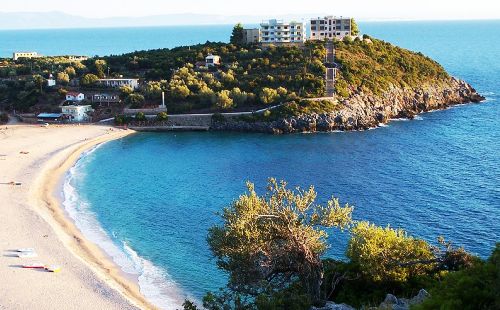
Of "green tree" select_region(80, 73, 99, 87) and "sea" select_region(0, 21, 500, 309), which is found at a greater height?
"green tree" select_region(80, 73, 99, 87)

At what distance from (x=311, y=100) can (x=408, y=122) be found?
48.1 feet

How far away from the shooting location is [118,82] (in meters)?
96.9

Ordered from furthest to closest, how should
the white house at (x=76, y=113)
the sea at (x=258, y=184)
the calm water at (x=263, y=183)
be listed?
the white house at (x=76, y=113) → the calm water at (x=263, y=183) → the sea at (x=258, y=184)

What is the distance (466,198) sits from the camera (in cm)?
4816

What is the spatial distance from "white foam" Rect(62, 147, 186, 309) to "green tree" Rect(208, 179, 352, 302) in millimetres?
8046

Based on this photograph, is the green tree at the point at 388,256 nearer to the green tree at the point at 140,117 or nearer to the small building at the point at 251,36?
the green tree at the point at 140,117

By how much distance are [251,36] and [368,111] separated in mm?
35890

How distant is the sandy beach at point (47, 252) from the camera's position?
3262 cm

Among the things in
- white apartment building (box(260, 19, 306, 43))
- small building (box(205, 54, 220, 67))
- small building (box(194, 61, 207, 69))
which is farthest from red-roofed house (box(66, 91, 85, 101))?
white apartment building (box(260, 19, 306, 43))

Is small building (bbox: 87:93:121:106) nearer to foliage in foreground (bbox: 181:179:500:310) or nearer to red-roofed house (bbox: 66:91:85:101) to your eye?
red-roofed house (bbox: 66:91:85:101)

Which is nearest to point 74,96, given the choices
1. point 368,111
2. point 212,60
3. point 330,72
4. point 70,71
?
point 70,71

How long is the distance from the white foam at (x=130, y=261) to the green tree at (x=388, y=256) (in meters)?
11.3

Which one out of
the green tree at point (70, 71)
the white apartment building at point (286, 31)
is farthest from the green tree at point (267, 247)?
the green tree at point (70, 71)

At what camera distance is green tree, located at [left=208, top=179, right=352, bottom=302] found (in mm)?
25953
